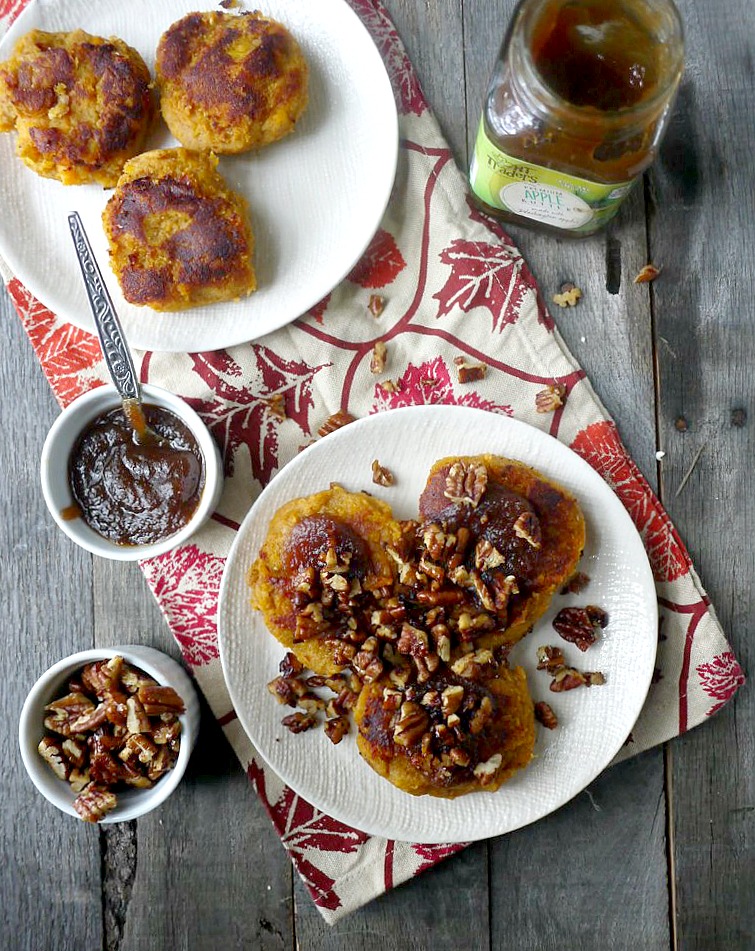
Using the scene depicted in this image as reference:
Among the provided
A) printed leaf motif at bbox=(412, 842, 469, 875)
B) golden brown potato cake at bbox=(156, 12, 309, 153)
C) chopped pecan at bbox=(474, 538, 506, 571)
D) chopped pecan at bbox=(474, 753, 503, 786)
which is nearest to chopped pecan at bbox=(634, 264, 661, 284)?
chopped pecan at bbox=(474, 538, 506, 571)

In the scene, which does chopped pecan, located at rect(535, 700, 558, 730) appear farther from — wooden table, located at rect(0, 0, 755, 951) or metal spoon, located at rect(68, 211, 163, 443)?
metal spoon, located at rect(68, 211, 163, 443)

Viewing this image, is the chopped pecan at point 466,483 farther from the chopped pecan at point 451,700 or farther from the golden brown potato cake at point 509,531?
the chopped pecan at point 451,700

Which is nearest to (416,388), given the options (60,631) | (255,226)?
(255,226)

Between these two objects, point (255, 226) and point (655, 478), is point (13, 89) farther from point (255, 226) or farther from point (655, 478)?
point (655, 478)

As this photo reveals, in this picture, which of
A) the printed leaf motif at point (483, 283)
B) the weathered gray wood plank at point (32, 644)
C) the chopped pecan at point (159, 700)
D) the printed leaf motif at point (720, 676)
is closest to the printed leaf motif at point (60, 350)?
the weathered gray wood plank at point (32, 644)

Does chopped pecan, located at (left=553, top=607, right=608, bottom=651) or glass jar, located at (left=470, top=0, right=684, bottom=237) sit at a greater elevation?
glass jar, located at (left=470, top=0, right=684, bottom=237)

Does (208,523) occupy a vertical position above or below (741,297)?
below

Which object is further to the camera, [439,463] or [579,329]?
[579,329]

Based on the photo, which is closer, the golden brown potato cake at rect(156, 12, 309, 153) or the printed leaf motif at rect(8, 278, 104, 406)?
the golden brown potato cake at rect(156, 12, 309, 153)
